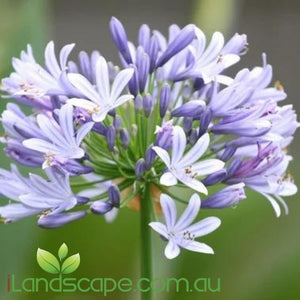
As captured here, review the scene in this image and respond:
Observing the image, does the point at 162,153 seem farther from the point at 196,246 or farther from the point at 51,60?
the point at 51,60

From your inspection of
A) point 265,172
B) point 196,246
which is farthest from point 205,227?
point 265,172

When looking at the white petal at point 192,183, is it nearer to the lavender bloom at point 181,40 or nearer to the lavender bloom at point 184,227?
the lavender bloom at point 184,227

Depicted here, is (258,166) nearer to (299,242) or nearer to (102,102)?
(102,102)

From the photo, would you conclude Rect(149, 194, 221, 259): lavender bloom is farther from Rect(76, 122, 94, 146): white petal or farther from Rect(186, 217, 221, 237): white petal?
Rect(76, 122, 94, 146): white petal

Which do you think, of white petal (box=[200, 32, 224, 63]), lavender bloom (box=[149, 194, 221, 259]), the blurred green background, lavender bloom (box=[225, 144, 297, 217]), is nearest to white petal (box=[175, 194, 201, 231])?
lavender bloom (box=[149, 194, 221, 259])

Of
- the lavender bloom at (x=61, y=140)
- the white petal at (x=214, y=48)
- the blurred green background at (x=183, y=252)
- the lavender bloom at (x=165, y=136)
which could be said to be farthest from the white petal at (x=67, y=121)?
the blurred green background at (x=183, y=252)

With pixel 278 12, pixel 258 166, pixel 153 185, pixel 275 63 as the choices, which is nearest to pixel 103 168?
pixel 153 185
